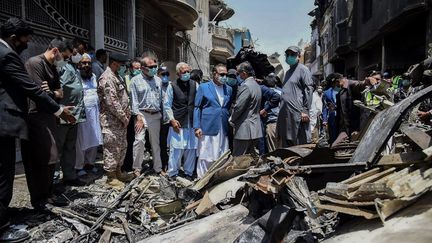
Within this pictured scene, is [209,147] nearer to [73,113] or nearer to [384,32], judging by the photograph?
[73,113]

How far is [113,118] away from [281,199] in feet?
11.3

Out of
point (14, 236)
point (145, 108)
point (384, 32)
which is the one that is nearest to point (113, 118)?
point (145, 108)

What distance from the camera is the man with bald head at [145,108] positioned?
20.6 feet

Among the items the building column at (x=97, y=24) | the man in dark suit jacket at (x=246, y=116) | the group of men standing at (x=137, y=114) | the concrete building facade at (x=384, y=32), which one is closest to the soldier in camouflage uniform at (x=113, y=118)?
the group of men standing at (x=137, y=114)

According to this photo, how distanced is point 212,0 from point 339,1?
922 cm

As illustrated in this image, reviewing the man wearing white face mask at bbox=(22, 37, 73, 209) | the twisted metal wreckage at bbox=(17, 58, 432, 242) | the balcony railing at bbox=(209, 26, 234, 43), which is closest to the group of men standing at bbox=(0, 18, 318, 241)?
the man wearing white face mask at bbox=(22, 37, 73, 209)

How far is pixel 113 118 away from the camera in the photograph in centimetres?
589

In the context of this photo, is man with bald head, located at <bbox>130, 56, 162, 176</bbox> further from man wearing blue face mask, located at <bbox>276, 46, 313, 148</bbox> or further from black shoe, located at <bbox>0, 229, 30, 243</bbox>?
black shoe, located at <bbox>0, 229, 30, 243</bbox>

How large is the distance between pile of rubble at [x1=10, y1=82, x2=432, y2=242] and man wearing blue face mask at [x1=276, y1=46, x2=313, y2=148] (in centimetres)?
121

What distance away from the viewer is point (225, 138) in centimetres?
655

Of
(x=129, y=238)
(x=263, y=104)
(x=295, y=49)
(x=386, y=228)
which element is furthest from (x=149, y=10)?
(x=386, y=228)

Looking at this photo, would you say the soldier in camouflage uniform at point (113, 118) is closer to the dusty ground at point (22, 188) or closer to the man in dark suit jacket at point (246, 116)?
the dusty ground at point (22, 188)

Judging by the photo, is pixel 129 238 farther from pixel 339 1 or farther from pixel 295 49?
pixel 339 1

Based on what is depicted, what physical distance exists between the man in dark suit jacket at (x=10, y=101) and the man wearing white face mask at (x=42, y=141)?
36 centimetres
